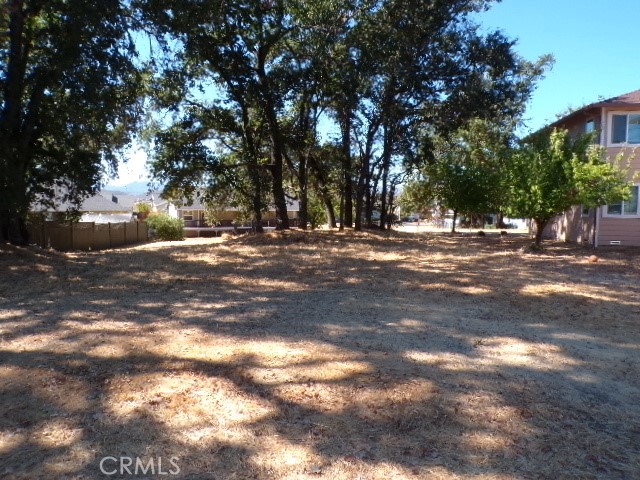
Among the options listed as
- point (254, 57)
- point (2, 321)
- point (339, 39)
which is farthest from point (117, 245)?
point (2, 321)

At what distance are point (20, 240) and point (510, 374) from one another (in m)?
14.6

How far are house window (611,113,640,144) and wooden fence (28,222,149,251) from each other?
20733 mm

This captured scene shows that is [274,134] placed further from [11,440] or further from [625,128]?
[11,440]

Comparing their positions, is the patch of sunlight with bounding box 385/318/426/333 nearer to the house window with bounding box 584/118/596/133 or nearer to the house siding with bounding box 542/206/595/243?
the house siding with bounding box 542/206/595/243

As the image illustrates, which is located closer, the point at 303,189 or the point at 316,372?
the point at 316,372

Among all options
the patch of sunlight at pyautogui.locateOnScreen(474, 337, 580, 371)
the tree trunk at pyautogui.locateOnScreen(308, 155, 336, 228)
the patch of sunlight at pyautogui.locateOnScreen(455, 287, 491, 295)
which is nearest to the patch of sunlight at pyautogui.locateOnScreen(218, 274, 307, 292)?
the patch of sunlight at pyautogui.locateOnScreen(455, 287, 491, 295)

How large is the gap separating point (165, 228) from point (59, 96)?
19.7 meters

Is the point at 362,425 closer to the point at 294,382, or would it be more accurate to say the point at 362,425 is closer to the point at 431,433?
the point at 431,433

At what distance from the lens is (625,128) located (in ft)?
56.6

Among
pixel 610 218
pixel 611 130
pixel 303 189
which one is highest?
pixel 611 130

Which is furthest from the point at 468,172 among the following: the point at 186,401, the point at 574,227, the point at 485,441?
the point at 186,401

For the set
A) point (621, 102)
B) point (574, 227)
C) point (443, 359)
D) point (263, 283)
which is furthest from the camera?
point (574, 227)

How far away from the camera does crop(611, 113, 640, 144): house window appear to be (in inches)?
677

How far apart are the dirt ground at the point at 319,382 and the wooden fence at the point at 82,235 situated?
13.8 metres
